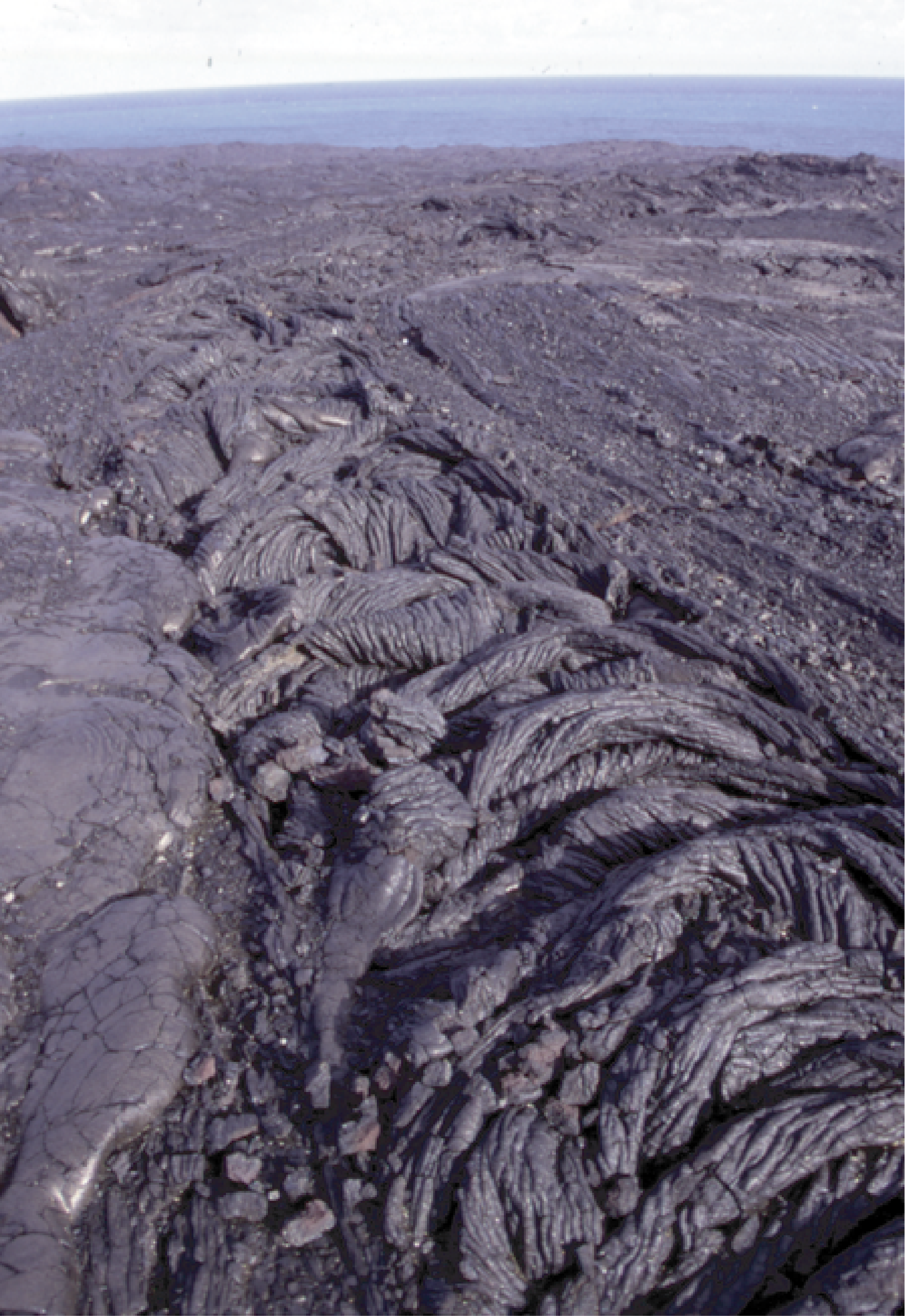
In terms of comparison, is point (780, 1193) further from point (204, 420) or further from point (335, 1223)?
point (204, 420)

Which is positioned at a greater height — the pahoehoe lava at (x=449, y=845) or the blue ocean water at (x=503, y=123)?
the blue ocean water at (x=503, y=123)

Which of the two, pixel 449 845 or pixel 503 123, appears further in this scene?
pixel 503 123

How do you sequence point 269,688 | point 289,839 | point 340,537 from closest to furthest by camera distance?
point 289,839 < point 269,688 < point 340,537

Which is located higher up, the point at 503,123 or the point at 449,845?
the point at 503,123

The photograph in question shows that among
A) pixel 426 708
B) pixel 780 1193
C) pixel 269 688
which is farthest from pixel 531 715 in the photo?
pixel 780 1193
